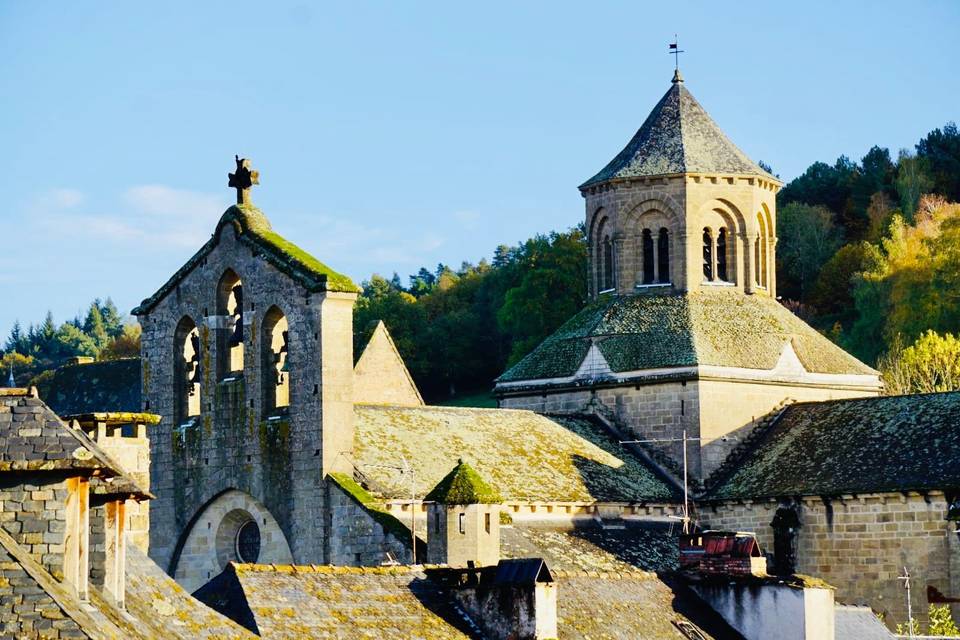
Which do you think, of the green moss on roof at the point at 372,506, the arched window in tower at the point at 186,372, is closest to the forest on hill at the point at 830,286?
the arched window in tower at the point at 186,372

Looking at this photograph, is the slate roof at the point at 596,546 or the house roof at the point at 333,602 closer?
the house roof at the point at 333,602

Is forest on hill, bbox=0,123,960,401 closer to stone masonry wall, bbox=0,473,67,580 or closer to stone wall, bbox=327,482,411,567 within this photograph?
stone wall, bbox=327,482,411,567

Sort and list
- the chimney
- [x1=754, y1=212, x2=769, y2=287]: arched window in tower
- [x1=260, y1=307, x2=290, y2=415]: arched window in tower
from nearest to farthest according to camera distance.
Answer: the chimney
[x1=260, y1=307, x2=290, y2=415]: arched window in tower
[x1=754, y1=212, x2=769, y2=287]: arched window in tower

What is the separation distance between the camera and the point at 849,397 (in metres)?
57.5

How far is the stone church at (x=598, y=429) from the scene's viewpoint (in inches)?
1892

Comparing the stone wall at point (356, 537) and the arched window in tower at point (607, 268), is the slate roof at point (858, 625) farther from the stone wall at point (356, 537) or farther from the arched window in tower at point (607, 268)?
the arched window in tower at point (607, 268)

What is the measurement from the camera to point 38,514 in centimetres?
2533

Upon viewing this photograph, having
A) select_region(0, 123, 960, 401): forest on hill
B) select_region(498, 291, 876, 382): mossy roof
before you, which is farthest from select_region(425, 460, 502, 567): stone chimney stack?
select_region(0, 123, 960, 401): forest on hill

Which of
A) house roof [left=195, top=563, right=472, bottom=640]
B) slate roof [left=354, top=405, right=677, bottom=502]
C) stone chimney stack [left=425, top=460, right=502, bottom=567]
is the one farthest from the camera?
slate roof [left=354, top=405, right=677, bottom=502]

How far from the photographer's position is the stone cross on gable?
51.7m

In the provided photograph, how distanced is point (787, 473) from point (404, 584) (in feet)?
50.1

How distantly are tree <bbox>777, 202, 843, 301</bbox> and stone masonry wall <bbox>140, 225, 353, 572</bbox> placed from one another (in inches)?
1986

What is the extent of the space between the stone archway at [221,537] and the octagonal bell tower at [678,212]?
12.6 meters

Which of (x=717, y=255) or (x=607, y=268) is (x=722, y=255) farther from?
(x=607, y=268)
